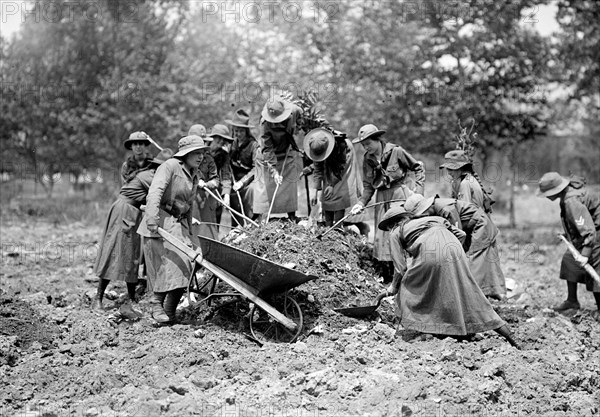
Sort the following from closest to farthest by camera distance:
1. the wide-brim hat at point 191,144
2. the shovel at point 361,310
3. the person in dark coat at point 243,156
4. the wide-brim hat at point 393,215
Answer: the wide-brim hat at point 393,215, the shovel at point 361,310, the wide-brim hat at point 191,144, the person in dark coat at point 243,156

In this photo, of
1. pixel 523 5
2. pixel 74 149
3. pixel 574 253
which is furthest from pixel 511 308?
pixel 74 149

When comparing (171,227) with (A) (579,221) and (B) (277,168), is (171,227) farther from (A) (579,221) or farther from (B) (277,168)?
(A) (579,221)

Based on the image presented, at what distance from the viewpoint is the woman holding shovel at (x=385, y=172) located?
8500 mm

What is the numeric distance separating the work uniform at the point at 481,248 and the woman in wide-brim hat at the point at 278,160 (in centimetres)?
218

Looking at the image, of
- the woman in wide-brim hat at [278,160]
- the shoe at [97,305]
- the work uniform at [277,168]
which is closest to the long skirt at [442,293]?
the woman in wide-brim hat at [278,160]

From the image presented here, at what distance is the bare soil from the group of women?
35 cm

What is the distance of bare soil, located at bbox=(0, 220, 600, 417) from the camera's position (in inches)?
198

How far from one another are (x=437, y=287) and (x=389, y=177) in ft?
8.00

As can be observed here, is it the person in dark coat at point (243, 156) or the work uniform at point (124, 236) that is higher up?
the person in dark coat at point (243, 156)

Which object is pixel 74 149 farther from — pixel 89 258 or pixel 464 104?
pixel 464 104

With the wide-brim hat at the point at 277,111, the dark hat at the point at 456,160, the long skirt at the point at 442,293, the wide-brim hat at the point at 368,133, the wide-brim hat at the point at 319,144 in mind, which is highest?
→ the wide-brim hat at the point at 277,111

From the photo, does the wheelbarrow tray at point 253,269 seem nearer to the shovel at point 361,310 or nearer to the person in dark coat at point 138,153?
the shovel at point 361,310

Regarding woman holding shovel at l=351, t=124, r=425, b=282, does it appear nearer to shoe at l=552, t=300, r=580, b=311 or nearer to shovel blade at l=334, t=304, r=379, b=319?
shovel blade at l=334, t=304, r=379, b=319

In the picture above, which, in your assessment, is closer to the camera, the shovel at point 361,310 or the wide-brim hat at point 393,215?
the wide-brim hat at point 393,215
